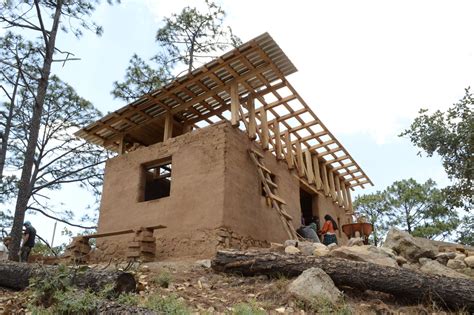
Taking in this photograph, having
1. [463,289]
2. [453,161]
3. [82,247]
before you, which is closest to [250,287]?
[463,289]

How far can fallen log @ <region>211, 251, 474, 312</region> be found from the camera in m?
5.45

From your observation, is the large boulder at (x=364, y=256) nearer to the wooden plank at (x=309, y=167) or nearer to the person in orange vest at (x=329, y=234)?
the person in orange vest at (x=329, y=234)

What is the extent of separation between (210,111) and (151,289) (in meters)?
7.22

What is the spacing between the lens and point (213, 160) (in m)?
9.82

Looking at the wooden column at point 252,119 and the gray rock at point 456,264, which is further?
the wooden column at point 252,119

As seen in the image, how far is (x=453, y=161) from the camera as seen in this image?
15445 mm

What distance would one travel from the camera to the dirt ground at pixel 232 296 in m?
5.17

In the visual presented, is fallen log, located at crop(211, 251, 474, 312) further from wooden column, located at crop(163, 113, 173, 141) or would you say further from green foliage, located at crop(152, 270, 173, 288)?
wooden column, located at crop(163, 113, 173, 141)

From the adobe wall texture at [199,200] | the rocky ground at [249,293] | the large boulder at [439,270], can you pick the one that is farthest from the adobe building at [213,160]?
the large boulder at [439,270]

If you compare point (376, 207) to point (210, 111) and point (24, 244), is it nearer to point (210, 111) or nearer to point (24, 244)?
point (210, 111)

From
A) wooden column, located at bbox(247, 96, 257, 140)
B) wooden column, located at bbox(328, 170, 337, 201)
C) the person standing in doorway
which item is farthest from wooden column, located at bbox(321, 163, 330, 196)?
wooden column, located at bbox(247, 96, 257, 140)

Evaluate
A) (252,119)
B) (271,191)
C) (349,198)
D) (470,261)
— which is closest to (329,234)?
(271,191)

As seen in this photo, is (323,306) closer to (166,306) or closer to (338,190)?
(166,306)

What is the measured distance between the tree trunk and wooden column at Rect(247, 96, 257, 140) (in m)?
5.81
